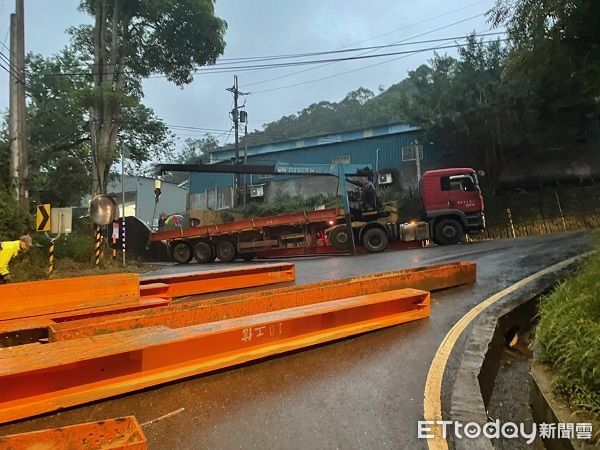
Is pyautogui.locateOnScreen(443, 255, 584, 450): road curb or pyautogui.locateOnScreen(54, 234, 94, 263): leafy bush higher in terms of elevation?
pyautogui.locateOnScreen(54, 234, 94, 263): leafy bush

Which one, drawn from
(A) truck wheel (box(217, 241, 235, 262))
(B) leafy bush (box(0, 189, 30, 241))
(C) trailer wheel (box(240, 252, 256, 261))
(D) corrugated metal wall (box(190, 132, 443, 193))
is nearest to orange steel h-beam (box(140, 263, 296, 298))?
(B) leafy bush (box(0, 189, 30, 241))

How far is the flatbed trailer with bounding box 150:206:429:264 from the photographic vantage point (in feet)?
53.8

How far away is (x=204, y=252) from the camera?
1792cm

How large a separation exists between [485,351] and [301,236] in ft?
41.5

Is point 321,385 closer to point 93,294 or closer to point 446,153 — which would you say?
point 93,294

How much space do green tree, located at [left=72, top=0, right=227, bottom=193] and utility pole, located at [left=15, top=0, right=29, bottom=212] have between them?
382 centimetres

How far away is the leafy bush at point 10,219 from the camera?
1129 centimetres

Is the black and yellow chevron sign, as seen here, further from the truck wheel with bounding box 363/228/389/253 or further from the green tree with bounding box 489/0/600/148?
the green tree with bounding box 489/0/600/148

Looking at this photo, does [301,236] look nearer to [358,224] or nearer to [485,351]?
[358,224]

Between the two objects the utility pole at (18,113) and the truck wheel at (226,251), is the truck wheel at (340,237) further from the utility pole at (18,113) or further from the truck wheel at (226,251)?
the utility pole at (18,113)

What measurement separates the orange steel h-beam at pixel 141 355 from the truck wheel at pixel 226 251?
510 inches

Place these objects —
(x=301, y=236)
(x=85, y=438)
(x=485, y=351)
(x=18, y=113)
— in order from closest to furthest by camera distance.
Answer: (x=85, y=438)
(x=485, y=351)
(x=18, y=113)
(x=301, y=236)

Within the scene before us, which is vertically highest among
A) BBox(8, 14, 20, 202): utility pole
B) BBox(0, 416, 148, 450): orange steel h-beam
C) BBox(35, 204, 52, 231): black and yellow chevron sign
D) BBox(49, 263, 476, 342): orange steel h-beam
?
BBox(8, 14, 20, 202): utility pole

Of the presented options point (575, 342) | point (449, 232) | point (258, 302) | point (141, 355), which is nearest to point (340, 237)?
point (449, 232)
